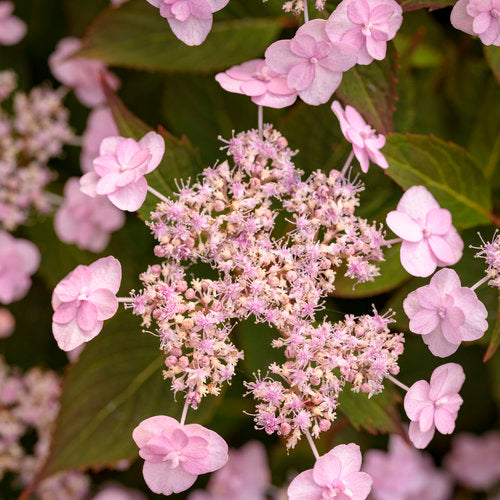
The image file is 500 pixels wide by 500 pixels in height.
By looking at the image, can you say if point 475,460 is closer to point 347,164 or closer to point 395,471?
point 395,471

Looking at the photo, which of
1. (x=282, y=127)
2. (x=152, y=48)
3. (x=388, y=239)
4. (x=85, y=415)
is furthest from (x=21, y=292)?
(x=388, y=239)

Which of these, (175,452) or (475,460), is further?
(475,460)

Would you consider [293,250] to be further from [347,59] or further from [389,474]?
[389,474]

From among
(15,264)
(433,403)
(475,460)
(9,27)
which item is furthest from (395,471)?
(9,27)

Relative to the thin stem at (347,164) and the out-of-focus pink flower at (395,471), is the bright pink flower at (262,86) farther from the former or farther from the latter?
the out-of-focus pink flower at (395,471)

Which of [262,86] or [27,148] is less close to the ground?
[262,86]

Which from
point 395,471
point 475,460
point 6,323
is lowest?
point 475,460

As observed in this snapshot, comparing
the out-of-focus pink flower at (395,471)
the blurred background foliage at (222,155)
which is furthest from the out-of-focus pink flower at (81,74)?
the out-of-focus pink flower at (395,471)
